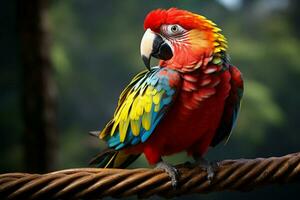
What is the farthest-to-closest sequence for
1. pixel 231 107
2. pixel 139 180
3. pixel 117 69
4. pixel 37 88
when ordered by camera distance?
pixel 117 69, pixel 37 88, pixel 231 107, pixel 139 180

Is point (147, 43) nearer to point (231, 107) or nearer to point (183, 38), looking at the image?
point (183, 38)

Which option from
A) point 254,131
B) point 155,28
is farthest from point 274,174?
point 254,131

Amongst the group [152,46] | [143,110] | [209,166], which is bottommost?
[209,166]

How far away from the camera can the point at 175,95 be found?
0.85 meters

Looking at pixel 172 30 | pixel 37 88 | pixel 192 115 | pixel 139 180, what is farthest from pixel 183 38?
pixel 37 88

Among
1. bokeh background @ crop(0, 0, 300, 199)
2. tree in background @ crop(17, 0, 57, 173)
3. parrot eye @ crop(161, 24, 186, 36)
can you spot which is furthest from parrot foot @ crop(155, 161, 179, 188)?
bokeh background @ crop(0, 0, 300, 199)

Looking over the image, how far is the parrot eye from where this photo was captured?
800 millimetres

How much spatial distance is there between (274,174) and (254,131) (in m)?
1.71

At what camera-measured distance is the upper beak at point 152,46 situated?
2.65 feet

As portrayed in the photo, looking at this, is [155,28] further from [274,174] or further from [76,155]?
[76,155]

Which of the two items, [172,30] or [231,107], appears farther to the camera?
[231,107]

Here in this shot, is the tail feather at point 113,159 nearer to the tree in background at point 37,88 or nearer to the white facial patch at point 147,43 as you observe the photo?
the white facial patch at point 147,43

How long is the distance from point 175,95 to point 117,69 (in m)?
1.63

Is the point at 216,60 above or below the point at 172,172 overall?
above
